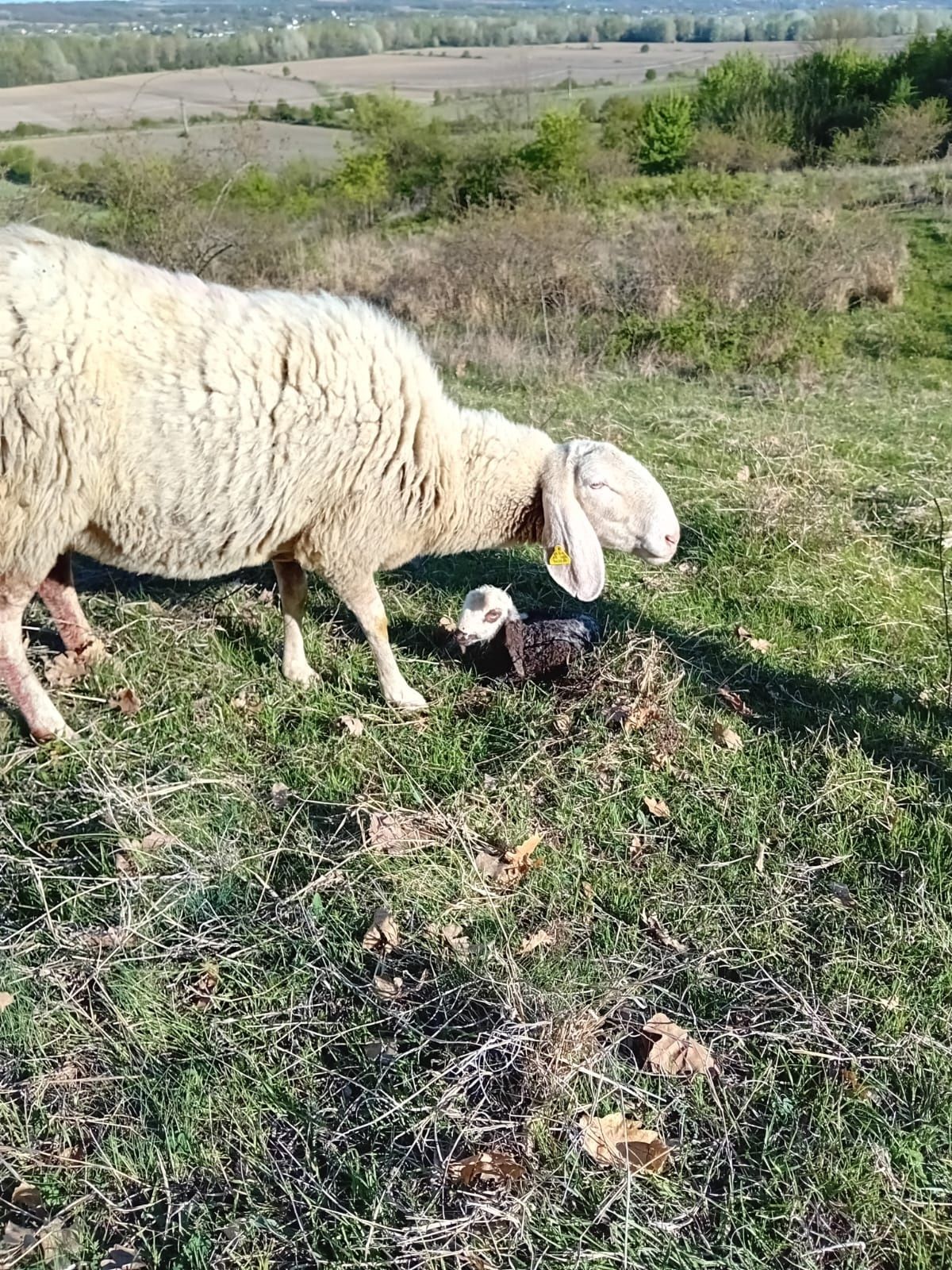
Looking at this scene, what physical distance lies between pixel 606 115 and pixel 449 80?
23546 mm

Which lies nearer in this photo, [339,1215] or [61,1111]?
[339,1215]

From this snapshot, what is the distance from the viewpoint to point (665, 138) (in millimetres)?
30484

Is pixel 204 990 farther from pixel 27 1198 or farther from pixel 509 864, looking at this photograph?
pixel 509 864

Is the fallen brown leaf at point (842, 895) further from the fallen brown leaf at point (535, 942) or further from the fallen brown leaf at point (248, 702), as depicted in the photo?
the fallen brown leaf at point (248, 702)

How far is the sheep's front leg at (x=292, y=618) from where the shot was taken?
12.9ft

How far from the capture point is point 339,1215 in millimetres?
2000

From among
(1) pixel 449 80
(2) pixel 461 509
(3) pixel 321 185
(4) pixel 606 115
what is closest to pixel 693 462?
(2) pixel 461 509

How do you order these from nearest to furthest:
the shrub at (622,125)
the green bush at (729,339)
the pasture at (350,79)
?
1. the green bush at (729,339)
2. the pasture at (350,79)
3. the shrub at (622,125)

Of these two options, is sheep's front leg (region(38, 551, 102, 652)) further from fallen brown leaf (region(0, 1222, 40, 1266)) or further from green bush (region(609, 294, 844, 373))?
green bush (region(609, 294, 844, 373))

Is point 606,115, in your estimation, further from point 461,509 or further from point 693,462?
point 461,509

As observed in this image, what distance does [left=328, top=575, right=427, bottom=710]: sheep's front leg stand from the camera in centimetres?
378

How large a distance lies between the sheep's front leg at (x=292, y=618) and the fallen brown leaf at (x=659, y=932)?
1762 millimetres

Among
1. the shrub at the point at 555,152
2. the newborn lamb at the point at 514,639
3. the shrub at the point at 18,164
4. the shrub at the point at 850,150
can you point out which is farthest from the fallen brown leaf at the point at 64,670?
Answer: the shrub at the point at 850,150

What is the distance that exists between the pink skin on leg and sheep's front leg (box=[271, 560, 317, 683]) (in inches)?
32.6
